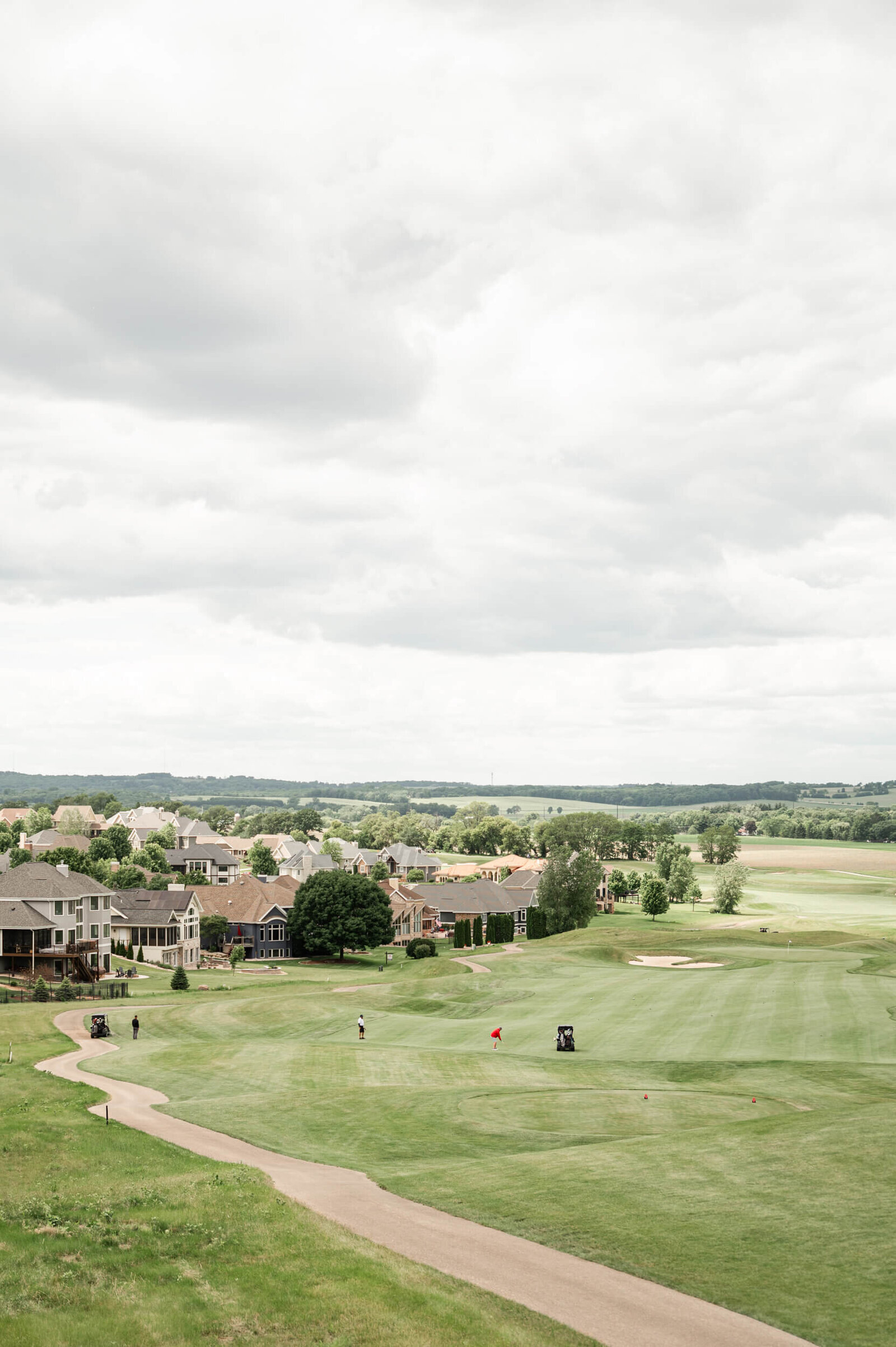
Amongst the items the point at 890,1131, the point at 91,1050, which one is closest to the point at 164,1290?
the point at 890,1131

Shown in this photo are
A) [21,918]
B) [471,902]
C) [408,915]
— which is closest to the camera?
[21,918]

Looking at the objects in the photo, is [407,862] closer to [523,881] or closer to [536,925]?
[523,881]

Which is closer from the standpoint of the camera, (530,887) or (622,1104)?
(622,1104)

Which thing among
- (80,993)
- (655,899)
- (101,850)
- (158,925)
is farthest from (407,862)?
(80,993)

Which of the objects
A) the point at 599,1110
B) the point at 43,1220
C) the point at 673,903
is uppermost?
the point at 43,1220

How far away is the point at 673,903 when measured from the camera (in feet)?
600

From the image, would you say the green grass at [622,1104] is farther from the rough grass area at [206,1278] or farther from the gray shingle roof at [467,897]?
the gray shingle roof at [467,897]

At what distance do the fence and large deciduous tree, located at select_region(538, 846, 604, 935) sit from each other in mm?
68772

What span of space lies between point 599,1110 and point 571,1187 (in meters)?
10.4

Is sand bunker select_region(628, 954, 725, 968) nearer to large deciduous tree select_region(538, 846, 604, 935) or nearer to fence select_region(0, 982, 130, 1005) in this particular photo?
large deciduous tree select_region(538, 846, 604, 935)

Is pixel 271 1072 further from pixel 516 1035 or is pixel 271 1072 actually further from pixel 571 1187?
pixel 571 1187

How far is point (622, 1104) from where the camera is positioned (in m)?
36.4

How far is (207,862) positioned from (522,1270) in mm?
162620

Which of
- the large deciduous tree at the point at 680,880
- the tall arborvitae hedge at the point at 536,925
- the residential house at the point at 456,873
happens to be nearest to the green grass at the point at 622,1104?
the tall arborvitae hedge at the point at 536,925
